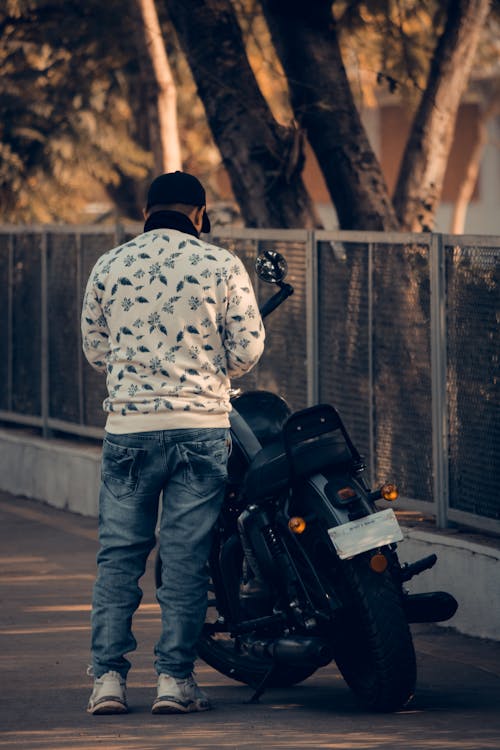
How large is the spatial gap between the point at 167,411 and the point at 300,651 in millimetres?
940

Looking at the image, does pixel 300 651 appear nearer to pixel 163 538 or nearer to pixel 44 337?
pixel 163 538

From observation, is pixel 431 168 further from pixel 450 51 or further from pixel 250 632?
pixel 250 632

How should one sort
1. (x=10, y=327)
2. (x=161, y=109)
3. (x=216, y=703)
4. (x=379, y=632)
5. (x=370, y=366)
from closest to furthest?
1. (x=379, y=632)
2. (x=216, y=703)
3. (x=370, y=366)
4. (x=10, y=327)
5. (x=161, y=109)

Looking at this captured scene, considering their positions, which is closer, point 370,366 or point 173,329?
point 173,329

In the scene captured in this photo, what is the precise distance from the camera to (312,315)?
30.9 feet

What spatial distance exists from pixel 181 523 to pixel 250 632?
0.55 m

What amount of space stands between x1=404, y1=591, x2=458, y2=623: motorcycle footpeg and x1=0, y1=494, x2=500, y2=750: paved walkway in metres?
0.34

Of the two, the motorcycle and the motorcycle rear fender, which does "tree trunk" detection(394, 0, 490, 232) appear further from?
the motorcycle rear fender

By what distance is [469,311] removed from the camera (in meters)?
8.02

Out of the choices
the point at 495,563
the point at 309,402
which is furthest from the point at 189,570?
the point at 309,402

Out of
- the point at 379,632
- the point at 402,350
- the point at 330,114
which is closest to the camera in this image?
the point at 379,632

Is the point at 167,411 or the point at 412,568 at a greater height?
the point at 167,411

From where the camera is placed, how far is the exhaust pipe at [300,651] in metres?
5.84

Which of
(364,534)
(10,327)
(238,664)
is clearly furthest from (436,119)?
(364,534)
